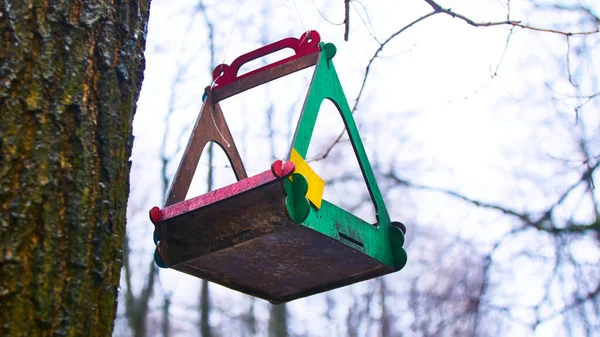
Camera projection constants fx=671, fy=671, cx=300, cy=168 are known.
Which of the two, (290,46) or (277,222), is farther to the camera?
(290,46)

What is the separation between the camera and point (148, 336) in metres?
5.72

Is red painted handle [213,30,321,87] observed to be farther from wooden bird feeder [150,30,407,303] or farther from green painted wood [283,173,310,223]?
green painted wood [283,173,310,223]

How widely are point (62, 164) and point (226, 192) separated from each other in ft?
1.54

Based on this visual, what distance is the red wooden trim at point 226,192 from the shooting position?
4.47 feet

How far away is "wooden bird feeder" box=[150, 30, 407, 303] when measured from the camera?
4.62ft

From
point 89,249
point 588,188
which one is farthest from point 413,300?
point 89,249

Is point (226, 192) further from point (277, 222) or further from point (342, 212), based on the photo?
point (342, 212)

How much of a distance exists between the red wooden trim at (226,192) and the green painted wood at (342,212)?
10 centimetres

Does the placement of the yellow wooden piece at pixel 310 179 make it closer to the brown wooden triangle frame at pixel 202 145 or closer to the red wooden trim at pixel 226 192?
the red wooden trim at pixel 226 192

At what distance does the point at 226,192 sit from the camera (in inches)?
55.8

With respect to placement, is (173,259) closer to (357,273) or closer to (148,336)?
(357,273)

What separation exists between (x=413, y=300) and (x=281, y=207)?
14.6 ft

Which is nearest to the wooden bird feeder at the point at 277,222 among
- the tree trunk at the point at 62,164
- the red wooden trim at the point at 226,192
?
the red wooden trim at the point at 226,192

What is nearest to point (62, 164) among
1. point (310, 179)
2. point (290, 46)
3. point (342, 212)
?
point (310, 179)
